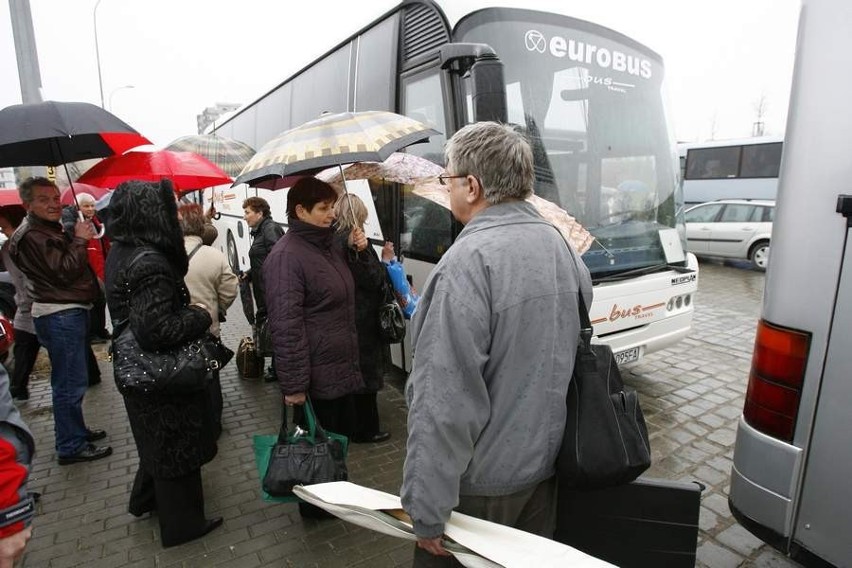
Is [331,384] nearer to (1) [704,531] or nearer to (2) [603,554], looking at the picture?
(2) [603,554]

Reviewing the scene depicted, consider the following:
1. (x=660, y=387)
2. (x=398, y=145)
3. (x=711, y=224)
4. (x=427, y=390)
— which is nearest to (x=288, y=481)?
(x=427, y=390)

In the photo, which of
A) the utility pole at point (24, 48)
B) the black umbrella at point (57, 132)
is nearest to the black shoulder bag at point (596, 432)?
the black umbrella at point (57, 132)

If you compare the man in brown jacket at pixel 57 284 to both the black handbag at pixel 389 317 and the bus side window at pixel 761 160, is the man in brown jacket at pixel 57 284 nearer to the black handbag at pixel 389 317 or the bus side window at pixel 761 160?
the black handbag at pixel 389 317

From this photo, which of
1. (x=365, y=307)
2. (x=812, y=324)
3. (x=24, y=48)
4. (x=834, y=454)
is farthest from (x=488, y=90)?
(x=24, y=48)

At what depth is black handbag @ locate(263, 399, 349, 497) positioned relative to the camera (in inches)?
105

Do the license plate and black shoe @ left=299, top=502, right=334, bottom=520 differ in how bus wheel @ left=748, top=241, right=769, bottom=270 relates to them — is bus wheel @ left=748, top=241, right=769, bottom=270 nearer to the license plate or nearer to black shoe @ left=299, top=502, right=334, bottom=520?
the license plate

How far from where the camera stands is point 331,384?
3.11 m

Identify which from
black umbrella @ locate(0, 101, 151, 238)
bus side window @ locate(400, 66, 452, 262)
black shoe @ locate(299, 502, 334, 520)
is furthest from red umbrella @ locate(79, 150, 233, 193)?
black shoe @ locate(299, 502, 334, 520)

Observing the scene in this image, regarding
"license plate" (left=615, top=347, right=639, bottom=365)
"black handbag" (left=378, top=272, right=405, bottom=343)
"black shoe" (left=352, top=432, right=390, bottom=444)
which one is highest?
"black handbag" (left=378, top=272, right=405, bottom=343)

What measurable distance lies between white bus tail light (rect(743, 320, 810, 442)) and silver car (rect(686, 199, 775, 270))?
11.2 meters

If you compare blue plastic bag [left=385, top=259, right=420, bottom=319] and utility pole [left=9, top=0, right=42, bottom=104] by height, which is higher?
utility pole [left=9, top=0, right=42, bottom=104]

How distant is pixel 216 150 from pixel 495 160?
533 cm

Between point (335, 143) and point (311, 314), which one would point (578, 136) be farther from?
point (311, 314)

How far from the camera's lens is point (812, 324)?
1.91 metres
